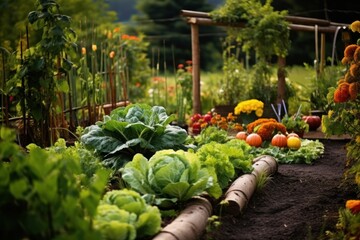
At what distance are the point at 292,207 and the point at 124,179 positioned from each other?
1.39 metres

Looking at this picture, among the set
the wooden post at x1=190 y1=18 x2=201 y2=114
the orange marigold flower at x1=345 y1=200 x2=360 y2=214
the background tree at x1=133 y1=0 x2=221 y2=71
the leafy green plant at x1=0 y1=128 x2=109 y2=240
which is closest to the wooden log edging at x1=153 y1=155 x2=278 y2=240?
the orange marigold flower at x1=345 y1=200 x2=360 y2=214

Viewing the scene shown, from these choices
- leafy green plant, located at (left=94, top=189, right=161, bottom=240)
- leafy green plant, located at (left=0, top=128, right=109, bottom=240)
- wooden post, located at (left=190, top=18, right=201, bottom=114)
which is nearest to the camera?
leafy green plant, located at (left=0, top=128, right=109, bottom=240)

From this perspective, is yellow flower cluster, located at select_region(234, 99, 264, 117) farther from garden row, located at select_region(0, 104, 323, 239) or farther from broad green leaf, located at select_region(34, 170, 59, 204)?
broad green leaf, located at select_region(34, 170, 59, 204)

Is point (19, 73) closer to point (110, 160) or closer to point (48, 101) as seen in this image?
point (48, 101)

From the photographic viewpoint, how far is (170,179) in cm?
432

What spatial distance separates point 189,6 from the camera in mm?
21031

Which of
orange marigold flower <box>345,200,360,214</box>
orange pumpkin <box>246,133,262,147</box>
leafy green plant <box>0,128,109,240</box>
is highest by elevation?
leafy green plant <box>0,128,109,240</box>

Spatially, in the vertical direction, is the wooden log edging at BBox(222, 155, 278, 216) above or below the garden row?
below

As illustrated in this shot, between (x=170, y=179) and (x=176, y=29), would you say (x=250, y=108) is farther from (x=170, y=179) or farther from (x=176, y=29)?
(x=176, y=29)

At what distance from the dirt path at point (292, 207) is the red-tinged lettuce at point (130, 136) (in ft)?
2.72

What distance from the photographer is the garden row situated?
2.74 m

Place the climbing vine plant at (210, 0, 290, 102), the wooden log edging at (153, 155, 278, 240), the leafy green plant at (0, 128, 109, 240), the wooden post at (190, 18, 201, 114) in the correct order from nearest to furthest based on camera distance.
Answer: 1. the leafy green plant at (0, 128, 109, 240)
2. the wooden log edging at (153, 155, 278, 240)
3. the climbing vine plant at (210, 0, 290, 102)
4. the wooden post at (190, 18, 201, 114)

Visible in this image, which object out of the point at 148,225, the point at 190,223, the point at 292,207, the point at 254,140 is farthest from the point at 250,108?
the point at 148,225

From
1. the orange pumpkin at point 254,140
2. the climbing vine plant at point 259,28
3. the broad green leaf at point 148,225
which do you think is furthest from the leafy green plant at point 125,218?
the climbing vine plant at point 259,28
